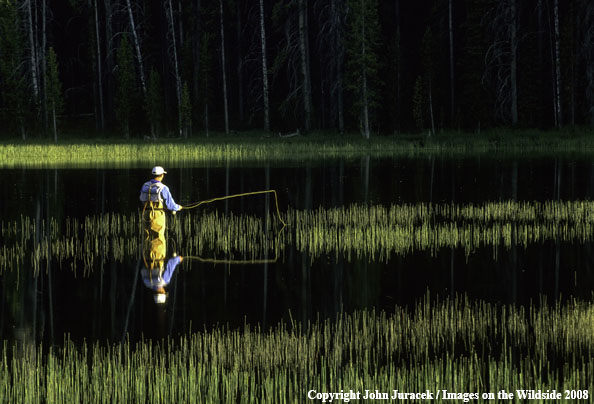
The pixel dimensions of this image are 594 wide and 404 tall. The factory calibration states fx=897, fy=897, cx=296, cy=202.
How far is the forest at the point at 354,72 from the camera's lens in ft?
176

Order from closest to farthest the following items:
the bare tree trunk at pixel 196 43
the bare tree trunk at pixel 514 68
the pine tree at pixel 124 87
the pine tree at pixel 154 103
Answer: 1. the bare tree trunk at pixel 514 68
2. the pine tree at pixel 154 103
3. the pine tree at pixel 124 87
4. the bare tree trunk at pixel 196 43

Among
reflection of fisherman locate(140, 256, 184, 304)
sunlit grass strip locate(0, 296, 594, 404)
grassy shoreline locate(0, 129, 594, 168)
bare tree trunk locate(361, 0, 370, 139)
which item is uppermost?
bare tree trunk locate(361, 0, 370, 139)

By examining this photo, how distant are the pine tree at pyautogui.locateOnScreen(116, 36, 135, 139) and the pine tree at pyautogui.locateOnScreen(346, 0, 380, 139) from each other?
13.7 m

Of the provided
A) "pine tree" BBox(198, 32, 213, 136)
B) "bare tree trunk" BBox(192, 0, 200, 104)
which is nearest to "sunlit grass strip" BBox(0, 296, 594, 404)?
"pine tree" BBox(198, 32, 213, 136)

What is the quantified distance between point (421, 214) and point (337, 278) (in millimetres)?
7691

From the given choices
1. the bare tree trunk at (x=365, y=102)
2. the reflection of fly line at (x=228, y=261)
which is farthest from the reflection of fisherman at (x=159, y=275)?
the bare tree trunk at (x=365, y=102)

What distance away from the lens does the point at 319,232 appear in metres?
17.6

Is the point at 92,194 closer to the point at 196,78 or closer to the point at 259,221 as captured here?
the point at 259,221

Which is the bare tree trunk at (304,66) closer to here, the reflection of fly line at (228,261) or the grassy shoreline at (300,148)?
the grassy shoreline at (300,148)

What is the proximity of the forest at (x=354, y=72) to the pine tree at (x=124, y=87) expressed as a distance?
0.09 m

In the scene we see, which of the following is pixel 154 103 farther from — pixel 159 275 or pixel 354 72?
pixel 159 275

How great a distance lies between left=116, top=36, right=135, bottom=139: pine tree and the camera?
55531mm

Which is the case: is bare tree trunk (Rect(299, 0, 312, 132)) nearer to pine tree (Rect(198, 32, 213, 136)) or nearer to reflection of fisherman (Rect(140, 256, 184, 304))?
pine tree (Rect(198, 32, 213, 136))

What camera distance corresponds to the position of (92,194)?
2628 centimetres
